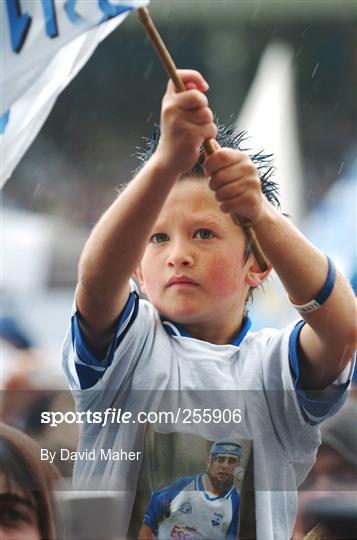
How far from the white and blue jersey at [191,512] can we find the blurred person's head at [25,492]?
7.3 inches

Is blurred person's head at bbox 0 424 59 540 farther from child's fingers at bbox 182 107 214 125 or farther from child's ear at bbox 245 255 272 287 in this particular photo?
child's fingers at bbox 182 107 214 125

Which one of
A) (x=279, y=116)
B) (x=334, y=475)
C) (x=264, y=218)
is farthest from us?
(x=279, y=116)

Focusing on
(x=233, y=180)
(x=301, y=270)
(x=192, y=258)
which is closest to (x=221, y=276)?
(x=192, y=258)

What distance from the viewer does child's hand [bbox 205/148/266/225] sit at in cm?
146

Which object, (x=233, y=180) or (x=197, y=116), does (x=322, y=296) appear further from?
(x=197, y=116)

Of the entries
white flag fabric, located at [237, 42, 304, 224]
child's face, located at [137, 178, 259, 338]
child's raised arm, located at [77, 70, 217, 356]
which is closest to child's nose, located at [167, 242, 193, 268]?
child's face, located at [137, 178, 259, 338]

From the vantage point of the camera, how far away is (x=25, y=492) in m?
1.73

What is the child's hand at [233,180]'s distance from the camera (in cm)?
146

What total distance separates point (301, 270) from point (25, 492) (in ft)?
2.02

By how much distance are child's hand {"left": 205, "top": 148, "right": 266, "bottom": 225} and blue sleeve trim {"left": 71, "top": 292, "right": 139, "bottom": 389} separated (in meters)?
0.28

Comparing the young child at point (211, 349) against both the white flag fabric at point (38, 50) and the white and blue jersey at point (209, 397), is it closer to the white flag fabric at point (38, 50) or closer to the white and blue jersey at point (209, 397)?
the white and blue jersey at point (209, 397)

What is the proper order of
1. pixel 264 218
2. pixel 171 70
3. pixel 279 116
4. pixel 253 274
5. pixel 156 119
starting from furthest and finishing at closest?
pixel 279 116 < pixel 156 119 < pixel 253 274 < pixel 264 218 < pixel 171 70

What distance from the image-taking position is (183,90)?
4.75 feet

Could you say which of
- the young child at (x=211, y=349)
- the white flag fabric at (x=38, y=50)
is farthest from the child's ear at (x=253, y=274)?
the white flag fabric at (x=38, y=50)
